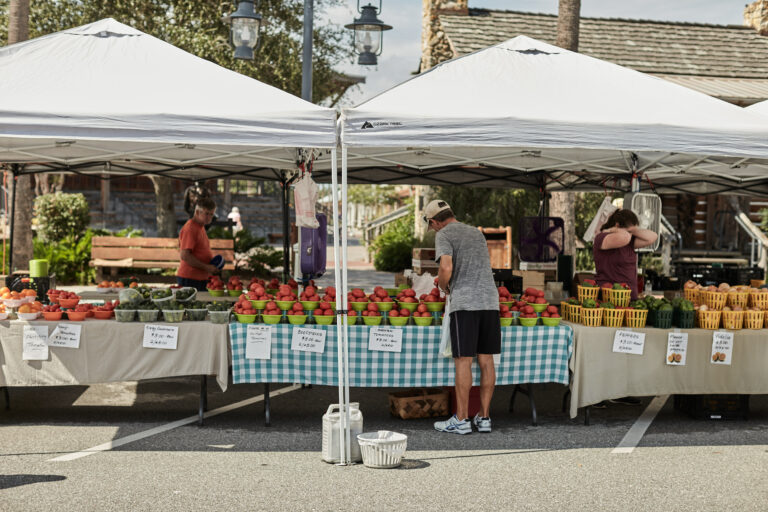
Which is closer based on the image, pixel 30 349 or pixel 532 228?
pixel 30 349

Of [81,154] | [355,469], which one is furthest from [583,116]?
[81,154]

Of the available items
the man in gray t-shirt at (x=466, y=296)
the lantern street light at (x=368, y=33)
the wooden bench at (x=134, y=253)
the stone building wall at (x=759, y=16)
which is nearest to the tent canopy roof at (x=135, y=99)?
the man in gray t-shirt at (x=466, y=296)

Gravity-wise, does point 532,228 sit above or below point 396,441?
above

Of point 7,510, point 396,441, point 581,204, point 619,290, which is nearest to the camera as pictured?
point 7,510

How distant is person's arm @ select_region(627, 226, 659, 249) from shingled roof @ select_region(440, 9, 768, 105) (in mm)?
11226

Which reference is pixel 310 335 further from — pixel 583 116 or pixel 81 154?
pixel 81 154

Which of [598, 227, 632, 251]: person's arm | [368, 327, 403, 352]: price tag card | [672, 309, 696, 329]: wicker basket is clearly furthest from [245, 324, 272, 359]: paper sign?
[672, 309, 696, 329]: wicker basket

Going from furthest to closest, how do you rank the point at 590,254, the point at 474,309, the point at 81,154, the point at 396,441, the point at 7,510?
the point at 590,254 → the point at 81,154 → the point at 474,309 → the point at 396,441 → the point at 7,510

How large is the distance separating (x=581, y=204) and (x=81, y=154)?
45.1 feet

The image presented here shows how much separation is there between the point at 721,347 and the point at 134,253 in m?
11.2

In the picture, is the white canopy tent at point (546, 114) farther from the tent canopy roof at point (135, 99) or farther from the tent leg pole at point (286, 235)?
the tent leg pole at point (286, 235)

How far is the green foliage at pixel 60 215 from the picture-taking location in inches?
672

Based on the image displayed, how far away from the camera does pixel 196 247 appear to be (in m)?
8.62

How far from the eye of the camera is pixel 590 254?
1870 centimetres
